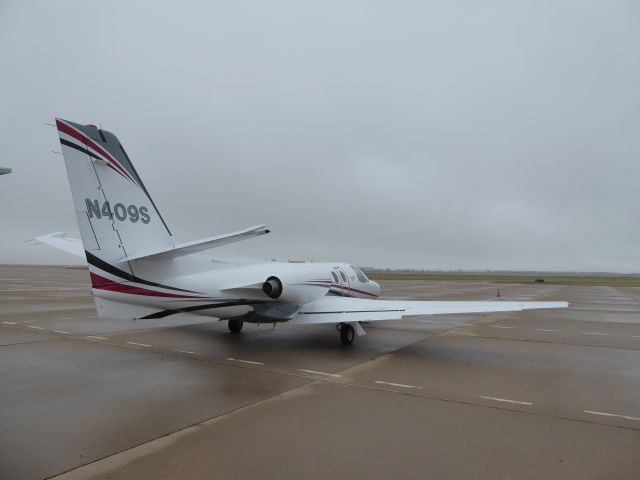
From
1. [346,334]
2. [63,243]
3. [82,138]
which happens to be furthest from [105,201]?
[346,334]

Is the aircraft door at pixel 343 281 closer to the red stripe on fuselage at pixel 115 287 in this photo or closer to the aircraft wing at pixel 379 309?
the aircraft wing at pixel 379 309

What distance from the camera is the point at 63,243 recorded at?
41.4 feet

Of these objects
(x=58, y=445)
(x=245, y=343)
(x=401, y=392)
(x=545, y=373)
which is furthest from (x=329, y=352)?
(x=58, y=445)

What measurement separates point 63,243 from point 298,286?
23.0 ft

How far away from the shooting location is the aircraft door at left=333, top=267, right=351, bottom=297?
14310 mm

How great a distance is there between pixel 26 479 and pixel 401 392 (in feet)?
17.6

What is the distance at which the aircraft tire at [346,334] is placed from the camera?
474 inches

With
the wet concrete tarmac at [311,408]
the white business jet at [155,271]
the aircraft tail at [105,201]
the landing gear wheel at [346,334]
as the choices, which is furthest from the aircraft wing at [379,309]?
the aircraft tail at [105,201]

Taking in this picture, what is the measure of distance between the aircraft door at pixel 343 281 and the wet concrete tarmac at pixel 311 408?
2378mm

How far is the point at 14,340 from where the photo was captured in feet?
38.5

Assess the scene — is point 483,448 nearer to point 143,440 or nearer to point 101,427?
point 143,440

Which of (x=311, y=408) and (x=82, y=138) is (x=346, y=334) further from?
(x=82, y=138)

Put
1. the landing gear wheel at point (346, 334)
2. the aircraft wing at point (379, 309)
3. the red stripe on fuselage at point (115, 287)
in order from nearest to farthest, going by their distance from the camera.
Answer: the red stripe on fuselage at point (115, 287) → the aircraft wing at point (379, 309) → the landing gear wheel at point (346, 334)

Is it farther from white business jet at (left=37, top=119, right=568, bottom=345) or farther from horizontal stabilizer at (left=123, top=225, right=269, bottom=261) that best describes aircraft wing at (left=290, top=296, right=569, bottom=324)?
horizontal stabilizer at (left=123, top=225, right=269, bottom=261)
